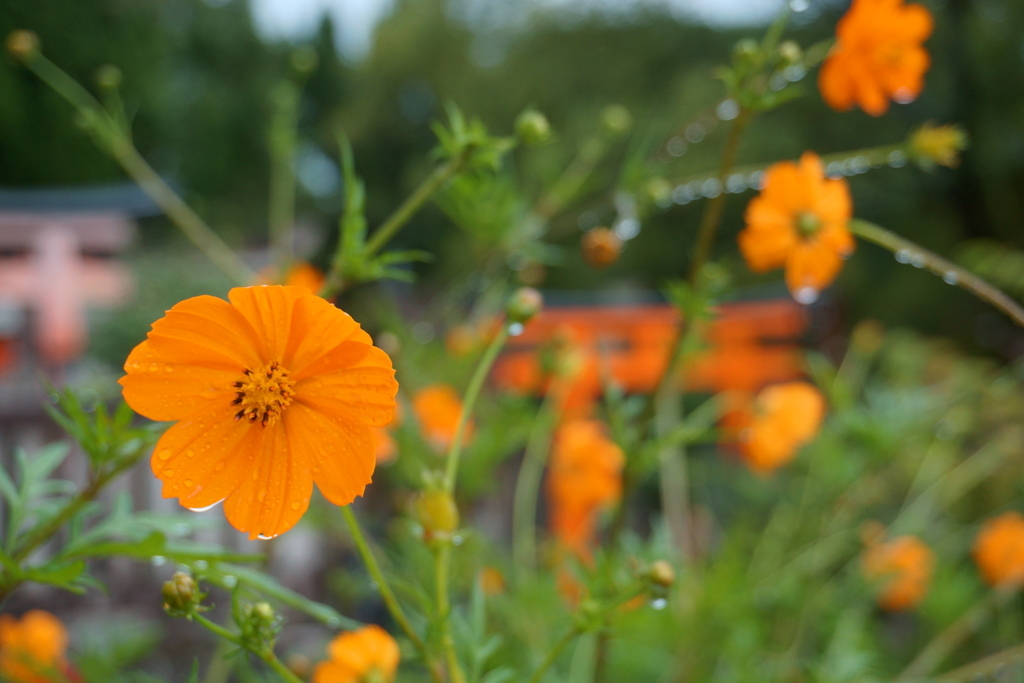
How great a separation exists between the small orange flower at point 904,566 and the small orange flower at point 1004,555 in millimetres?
66

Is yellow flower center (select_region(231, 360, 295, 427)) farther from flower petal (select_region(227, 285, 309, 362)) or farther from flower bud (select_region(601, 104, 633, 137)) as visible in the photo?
flower bud (select_region(601, 104, 633, 137))

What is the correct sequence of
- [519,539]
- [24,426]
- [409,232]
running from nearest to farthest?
1. [519,539]
2. [24,426]
3. [409,232]

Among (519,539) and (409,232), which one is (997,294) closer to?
(519,539)

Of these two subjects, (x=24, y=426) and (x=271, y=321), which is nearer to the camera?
(x=271, y=321)

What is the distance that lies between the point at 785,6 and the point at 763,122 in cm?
360

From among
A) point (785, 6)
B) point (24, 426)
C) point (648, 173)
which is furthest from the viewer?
point (24, 426)

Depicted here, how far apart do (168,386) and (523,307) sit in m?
0.19

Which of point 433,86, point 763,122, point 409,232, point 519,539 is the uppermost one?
point 433,86

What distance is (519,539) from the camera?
27.2 inches

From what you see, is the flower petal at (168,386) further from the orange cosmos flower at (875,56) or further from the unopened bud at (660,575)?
the orange cosmos flower at (875,56)

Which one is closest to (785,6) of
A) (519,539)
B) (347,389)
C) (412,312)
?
(347,389)

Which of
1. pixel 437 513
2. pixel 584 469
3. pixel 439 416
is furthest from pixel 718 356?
pixel 437 513

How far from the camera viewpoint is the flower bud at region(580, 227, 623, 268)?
51 cm

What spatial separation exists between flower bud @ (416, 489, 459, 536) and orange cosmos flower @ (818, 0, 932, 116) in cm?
33
